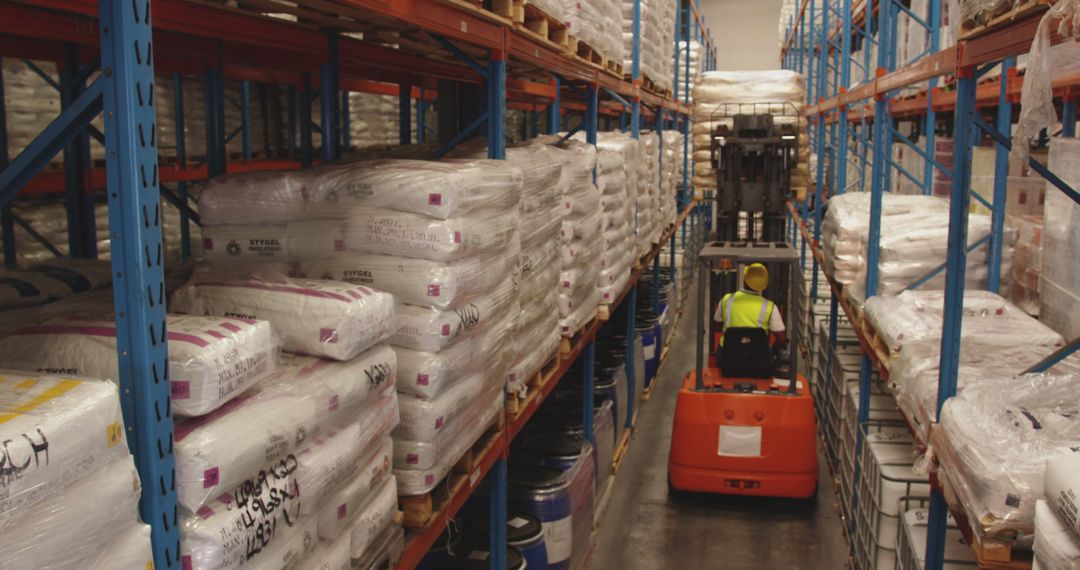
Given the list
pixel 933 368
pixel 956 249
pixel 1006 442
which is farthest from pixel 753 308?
pixel 1006 442

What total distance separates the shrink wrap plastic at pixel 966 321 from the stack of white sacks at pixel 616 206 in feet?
6.43

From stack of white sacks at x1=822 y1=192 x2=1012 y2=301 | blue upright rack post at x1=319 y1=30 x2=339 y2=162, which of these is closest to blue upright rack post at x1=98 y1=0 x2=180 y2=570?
blue upright rack post at x1=319 y1=30 x2=339 y2=162

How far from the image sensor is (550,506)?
→ 225 inches

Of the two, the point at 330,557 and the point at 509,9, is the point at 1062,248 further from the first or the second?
the point at 330,557

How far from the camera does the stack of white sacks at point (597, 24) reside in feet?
18.8

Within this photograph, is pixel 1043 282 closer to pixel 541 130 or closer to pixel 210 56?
pixel 210 56

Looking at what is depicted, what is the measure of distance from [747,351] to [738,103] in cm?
717

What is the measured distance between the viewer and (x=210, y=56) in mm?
4340

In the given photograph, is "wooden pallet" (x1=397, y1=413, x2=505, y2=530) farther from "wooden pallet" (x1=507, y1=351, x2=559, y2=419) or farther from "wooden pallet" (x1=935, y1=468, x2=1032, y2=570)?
"wooden pallet" (x1=935, y1=468, x2=1032, y2=570)

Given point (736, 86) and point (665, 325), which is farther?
point (736, 86)

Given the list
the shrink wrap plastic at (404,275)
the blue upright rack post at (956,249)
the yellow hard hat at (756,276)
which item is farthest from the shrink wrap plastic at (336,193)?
the yellow hard hat at (756,276)

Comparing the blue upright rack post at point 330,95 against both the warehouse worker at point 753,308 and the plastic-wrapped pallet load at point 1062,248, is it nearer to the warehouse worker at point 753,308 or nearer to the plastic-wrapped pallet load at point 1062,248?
the plastic-wrapped pallet load at point 1062,248

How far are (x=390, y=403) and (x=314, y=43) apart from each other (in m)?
2.02

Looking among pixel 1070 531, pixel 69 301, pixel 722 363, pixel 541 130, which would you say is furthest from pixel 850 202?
pixel 541 130
